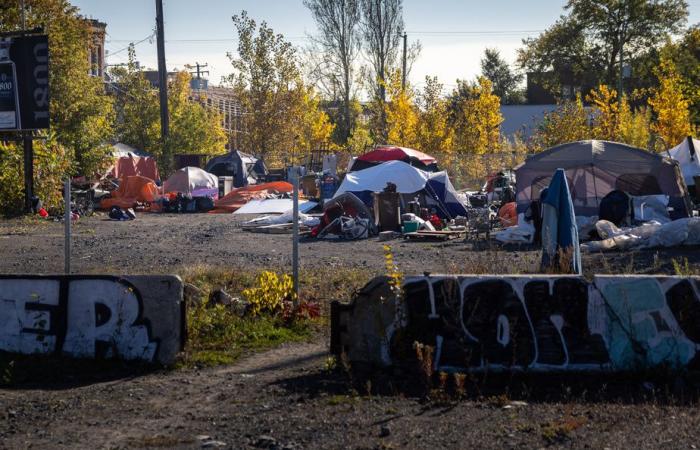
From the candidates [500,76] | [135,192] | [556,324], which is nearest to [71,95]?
[135,192]

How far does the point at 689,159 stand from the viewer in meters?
29.9

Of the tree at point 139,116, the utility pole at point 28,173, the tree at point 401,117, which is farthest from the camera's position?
the tree at point 139,116

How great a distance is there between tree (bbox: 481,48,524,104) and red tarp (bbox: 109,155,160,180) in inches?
1915

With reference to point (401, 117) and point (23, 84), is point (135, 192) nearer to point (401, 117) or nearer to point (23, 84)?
point (23, 84)

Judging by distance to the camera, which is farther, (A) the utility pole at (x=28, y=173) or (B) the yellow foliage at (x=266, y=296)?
(A) the utility pole at (x=28, y=173)

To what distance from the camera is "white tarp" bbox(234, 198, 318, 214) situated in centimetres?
3022

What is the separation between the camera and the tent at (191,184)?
35812 mm

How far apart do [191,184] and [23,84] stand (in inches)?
483

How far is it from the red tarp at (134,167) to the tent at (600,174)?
909 inches

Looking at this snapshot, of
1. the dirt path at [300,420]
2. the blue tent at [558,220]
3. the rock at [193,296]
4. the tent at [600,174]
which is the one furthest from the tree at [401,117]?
the dirt path at [300,420]

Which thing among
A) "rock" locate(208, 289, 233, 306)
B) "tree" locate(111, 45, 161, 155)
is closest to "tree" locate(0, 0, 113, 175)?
"tree" locate(111, 45, 161, 155)

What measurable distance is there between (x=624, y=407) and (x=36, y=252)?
1465cm

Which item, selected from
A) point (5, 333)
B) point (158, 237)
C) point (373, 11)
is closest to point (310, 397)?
point (5, 333)

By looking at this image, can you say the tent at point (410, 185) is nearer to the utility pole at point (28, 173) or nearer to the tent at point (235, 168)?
the utility pole at point (28, 173)
